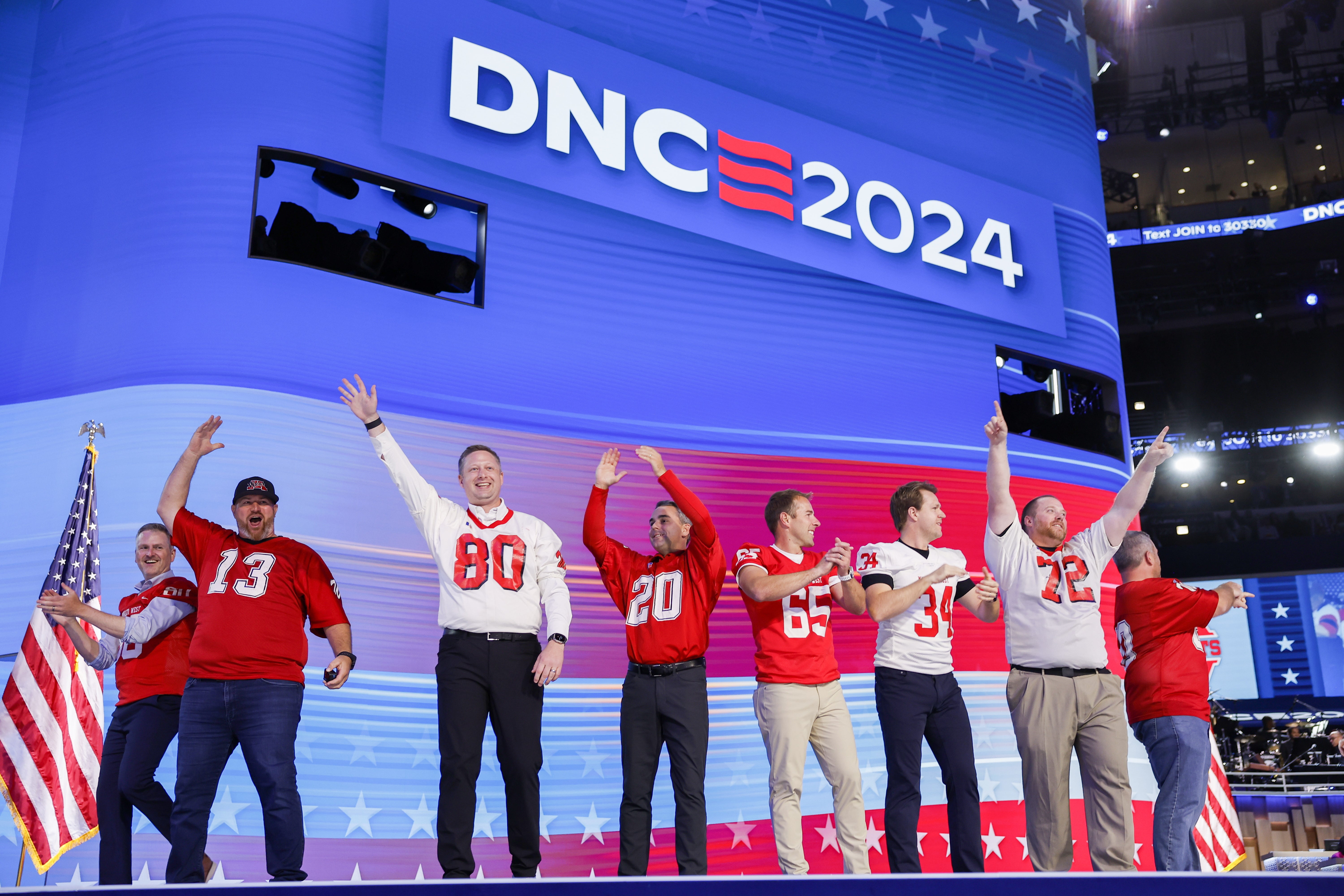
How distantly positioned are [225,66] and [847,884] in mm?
4615

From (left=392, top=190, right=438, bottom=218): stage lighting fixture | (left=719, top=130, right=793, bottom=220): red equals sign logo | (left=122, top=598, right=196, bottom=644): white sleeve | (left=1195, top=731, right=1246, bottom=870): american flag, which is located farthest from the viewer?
(left=1195, top=731, right=1246, bottom=870): american flag

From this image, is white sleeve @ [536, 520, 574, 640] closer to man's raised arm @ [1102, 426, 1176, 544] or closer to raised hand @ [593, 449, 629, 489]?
raised hand @ [593, 449, 629, 489]

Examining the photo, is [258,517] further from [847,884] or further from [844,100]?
[844,100]

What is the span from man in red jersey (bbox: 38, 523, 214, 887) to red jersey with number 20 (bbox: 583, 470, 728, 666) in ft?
5.33

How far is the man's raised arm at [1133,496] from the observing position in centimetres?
421

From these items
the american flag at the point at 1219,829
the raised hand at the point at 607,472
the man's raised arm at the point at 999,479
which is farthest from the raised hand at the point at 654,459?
the american flag at the point at 1219,829

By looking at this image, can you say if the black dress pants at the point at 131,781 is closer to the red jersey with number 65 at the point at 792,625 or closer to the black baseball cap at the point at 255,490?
the black baseball cap at the point at 255,490

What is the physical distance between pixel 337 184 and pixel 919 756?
386cm

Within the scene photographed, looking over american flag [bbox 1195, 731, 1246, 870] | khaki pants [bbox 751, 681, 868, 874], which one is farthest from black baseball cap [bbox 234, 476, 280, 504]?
american flag [bbox 1195, 731, 1246, 870]

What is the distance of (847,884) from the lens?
2.68 m

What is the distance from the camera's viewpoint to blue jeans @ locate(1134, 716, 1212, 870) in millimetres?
3918

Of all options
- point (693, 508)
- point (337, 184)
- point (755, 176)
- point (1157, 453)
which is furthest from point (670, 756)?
point (755, 176)

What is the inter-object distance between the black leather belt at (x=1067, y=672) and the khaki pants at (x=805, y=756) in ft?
2.62

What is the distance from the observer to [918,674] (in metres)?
4.23
